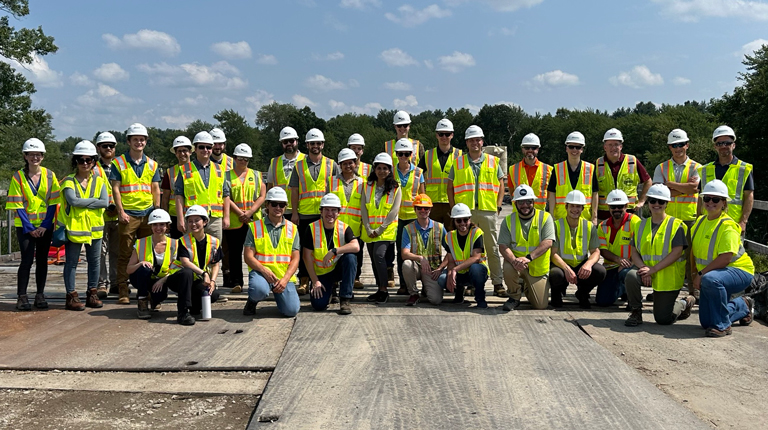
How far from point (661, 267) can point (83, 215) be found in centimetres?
591

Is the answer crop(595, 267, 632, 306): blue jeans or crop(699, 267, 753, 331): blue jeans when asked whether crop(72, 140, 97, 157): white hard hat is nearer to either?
crop(595, 267, 632, 306): blue jeans

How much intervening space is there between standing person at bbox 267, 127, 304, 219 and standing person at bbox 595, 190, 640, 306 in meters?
3.56

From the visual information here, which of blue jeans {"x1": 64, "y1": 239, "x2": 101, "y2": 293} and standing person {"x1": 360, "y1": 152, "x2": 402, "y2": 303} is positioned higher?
standing person {"x1": 360, "y1": 152, "x2": 402, "y2": 303}

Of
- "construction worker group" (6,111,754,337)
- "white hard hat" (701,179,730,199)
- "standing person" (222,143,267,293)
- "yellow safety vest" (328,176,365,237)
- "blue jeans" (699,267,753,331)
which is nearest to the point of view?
"blue jeans" (699,267,753,331)

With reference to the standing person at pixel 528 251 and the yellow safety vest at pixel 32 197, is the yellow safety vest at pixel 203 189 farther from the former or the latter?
the standing person at pixel 528 251

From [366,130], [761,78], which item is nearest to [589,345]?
[761,78]

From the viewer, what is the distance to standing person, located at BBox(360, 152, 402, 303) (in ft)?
24.5

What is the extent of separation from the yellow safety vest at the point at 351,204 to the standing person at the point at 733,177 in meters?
3.93

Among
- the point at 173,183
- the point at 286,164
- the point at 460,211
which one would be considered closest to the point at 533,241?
the point at 460,211

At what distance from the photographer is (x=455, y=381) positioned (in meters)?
4.83

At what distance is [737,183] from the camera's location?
7.44 meters

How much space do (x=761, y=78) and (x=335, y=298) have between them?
29.9 m

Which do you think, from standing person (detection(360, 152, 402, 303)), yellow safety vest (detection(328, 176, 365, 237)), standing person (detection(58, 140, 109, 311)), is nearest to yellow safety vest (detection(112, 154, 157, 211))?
standing person (detection(58, 140, 109, 311))

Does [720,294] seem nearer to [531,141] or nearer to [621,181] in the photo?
[621,181]
